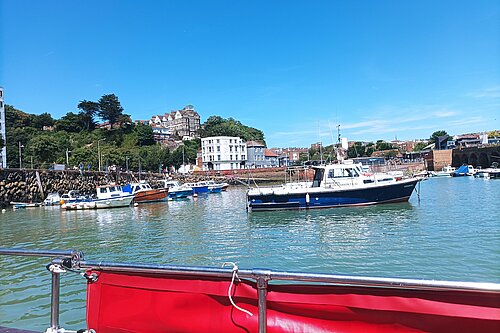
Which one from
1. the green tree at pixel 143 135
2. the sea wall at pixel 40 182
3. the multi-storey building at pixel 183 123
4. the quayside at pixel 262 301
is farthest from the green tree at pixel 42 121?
the quayside at pixel 262 301

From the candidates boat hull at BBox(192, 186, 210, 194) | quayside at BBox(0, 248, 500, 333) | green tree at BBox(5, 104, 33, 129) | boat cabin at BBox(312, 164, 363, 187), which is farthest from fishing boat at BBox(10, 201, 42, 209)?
green tree at BBox(5, 104, 33, 129)

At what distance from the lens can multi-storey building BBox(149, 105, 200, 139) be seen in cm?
16050

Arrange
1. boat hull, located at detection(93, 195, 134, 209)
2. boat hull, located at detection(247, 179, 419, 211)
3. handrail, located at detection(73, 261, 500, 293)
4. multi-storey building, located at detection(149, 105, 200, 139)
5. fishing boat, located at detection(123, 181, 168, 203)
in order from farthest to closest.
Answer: multi-storey building, located at detection(149, 105, 200, 139), fishing boat, located at detection(123, 181, 168, 203), boat hull, located at detection(93, 195, 134, 209), boat hull, located at detection(247, 179, 419, 211), handrail, located at detection(73, 261, 500, 293)

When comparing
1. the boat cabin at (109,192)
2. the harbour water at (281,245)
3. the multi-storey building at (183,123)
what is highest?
the multi-storey building at (183,123)

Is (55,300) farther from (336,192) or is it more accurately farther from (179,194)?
(179,194)

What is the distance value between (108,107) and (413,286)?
123 meters

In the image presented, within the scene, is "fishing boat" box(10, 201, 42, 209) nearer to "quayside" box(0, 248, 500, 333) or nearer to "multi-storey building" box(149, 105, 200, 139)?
"quayside" box(0, 248, 500, 333)

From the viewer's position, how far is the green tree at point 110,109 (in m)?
116

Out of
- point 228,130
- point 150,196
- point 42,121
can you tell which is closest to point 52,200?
point 150,196

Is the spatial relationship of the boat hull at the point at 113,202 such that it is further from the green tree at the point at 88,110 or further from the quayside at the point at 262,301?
the green tree at the point at 88,110

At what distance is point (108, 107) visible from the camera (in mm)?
115500

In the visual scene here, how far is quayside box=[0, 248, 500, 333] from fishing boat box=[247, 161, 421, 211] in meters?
23.3

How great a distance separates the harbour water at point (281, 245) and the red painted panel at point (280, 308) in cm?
461

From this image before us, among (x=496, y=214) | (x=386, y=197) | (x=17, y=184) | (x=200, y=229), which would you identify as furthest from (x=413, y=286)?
(x=17, y=184)
